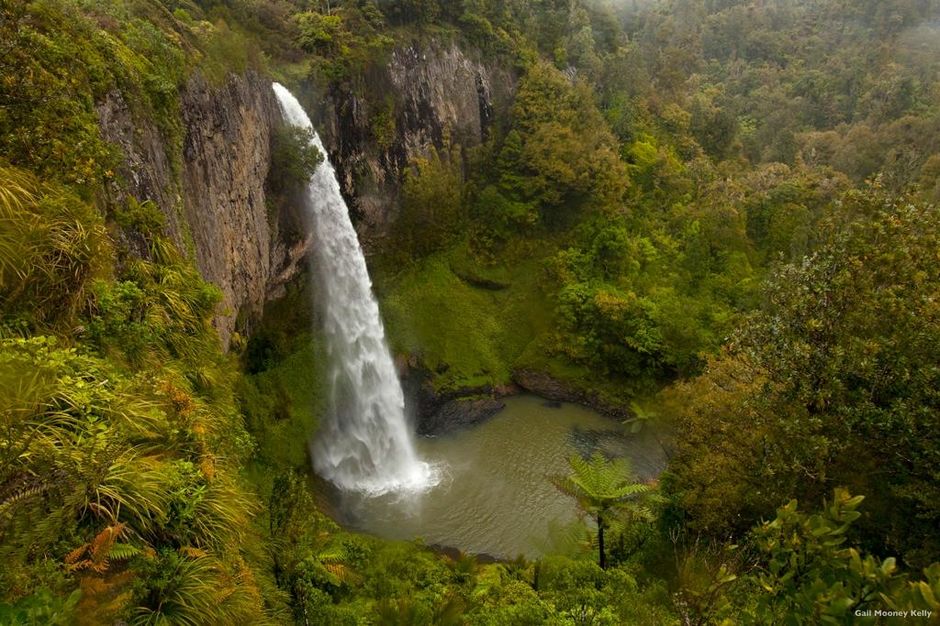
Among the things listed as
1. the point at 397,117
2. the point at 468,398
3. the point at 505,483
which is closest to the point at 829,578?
the point at 505,483

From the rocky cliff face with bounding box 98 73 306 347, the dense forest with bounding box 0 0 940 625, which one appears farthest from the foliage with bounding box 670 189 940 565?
the rocky cliff face with bounding box 98 73 306 347

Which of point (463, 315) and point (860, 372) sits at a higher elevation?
point (860, 372)

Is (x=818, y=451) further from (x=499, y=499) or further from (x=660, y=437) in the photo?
(x=660, y=437)

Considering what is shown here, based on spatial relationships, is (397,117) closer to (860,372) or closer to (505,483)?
(505,483)

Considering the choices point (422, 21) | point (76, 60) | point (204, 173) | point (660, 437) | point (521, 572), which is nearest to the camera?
point (76, 60)

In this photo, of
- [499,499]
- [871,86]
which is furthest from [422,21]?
[871,86]

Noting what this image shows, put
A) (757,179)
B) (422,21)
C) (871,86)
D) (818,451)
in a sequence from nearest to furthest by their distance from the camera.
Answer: (818,451), (422,21), (757,179), (871,86)

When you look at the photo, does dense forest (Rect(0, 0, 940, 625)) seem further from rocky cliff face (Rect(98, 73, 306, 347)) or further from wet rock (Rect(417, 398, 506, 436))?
wet rock (Rect(417, 398, 506, 436))
